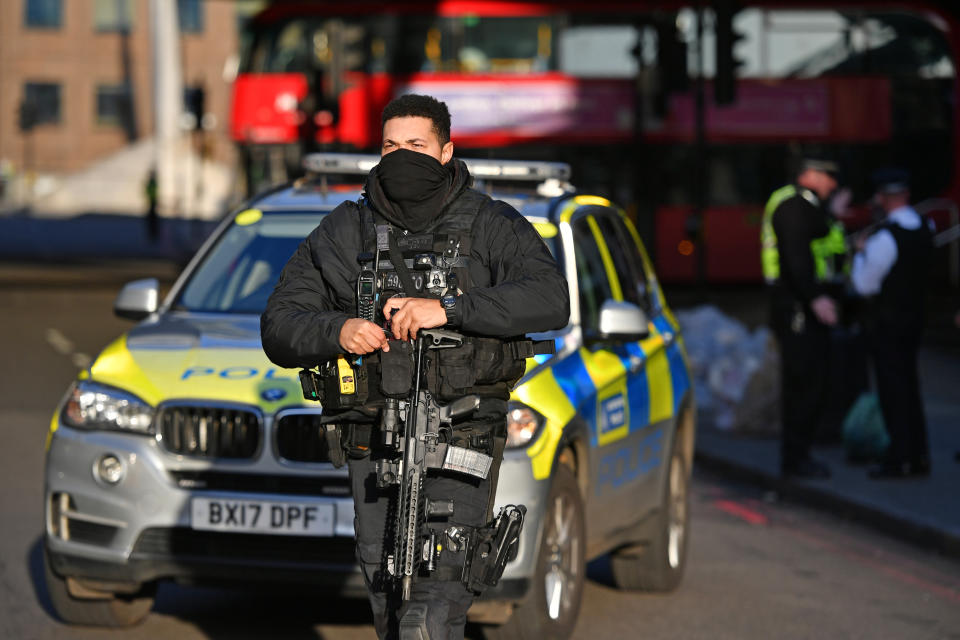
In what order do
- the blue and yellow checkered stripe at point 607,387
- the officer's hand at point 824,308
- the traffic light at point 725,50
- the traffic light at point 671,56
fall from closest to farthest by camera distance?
the blue and yellow checkered stripe at point 607,387 < the officer's hand at point 824,308 < the traffic light at point 725,50 < the traffic light at point 671,56

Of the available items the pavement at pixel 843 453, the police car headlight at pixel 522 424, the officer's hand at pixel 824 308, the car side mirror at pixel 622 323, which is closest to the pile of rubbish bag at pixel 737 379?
the pavement at pixel 843 453

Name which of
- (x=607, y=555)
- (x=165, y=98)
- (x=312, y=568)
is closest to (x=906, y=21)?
(x=607, y=555)

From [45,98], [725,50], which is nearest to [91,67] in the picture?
[45,98]

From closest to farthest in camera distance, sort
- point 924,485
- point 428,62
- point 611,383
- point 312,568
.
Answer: point 312,568 → point 611,383 → point 924,485 → point 428,62

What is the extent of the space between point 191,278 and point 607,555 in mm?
2427

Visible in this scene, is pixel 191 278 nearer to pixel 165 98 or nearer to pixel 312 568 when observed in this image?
pixel 312 568

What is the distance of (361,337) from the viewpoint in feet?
13.8

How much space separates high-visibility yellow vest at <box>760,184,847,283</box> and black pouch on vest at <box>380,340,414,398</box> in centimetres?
682

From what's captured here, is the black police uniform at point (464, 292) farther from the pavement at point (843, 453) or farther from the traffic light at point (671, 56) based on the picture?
the traffic light at point (671, 56)

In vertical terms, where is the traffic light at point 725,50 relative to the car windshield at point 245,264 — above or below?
above

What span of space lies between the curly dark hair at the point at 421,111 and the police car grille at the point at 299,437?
2023 millimetres

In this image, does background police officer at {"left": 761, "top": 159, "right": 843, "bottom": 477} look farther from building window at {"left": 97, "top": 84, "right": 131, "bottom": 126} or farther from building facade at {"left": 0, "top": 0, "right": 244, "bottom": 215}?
building window at {"left": 97, "top": 84, "right": 131, "bottom": 126}

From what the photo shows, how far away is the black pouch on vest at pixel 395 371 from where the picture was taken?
4.30m

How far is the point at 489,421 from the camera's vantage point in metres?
4.47
